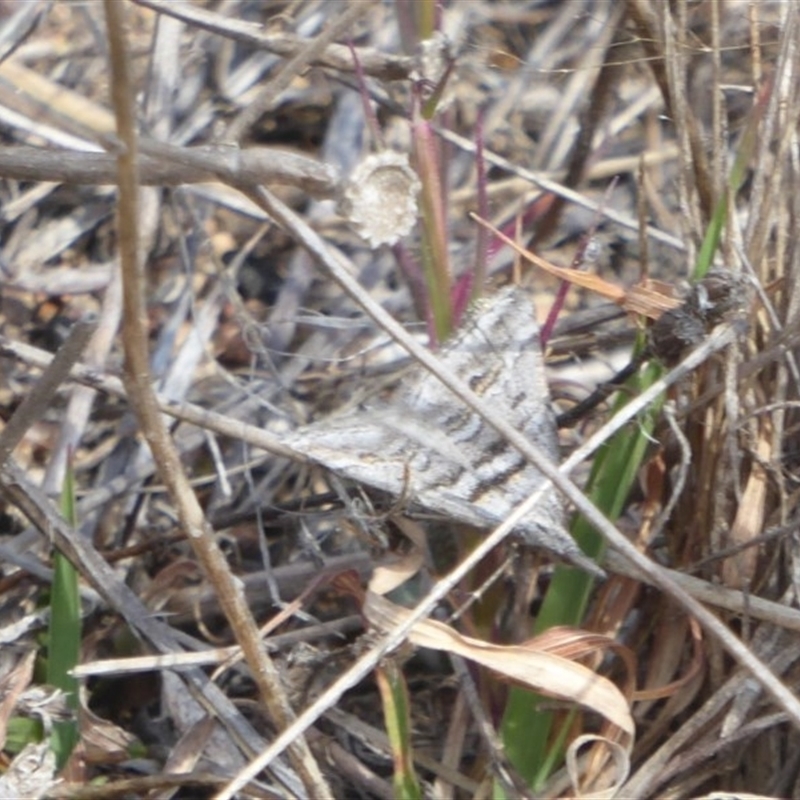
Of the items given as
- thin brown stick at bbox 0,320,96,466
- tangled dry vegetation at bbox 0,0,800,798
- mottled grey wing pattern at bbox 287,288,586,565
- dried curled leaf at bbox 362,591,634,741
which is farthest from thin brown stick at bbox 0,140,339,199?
dried curled leaf at bbox 362,591,634,741

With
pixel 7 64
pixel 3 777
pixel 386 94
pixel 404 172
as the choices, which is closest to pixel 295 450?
pixel 404 172

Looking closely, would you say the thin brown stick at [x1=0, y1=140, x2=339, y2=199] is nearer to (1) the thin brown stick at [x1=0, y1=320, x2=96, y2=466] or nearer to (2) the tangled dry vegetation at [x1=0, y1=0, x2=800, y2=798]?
(2) the tangled dry vegetation at [x1=0, y1=0, x2=800, y2=798]

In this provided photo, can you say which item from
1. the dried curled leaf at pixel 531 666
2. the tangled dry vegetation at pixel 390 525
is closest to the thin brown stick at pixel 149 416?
the tangled dry vegetation at pixel 390 525

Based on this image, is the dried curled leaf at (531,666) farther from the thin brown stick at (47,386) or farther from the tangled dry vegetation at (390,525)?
the thin brown stick at (47,386)

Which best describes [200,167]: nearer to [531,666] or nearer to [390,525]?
[390,525]

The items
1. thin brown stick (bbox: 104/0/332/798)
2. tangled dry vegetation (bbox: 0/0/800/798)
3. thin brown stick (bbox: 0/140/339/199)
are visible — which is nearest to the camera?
thin brown stick (bbox: 104/0/332/798)

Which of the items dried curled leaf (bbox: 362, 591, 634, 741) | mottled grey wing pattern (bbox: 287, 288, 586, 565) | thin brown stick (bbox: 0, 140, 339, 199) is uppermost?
thin brown stick (bbox: 0, 140, 339, 199)

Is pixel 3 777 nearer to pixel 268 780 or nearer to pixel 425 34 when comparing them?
pixel 268 780

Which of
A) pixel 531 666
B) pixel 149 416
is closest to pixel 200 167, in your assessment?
pixel 149 416
